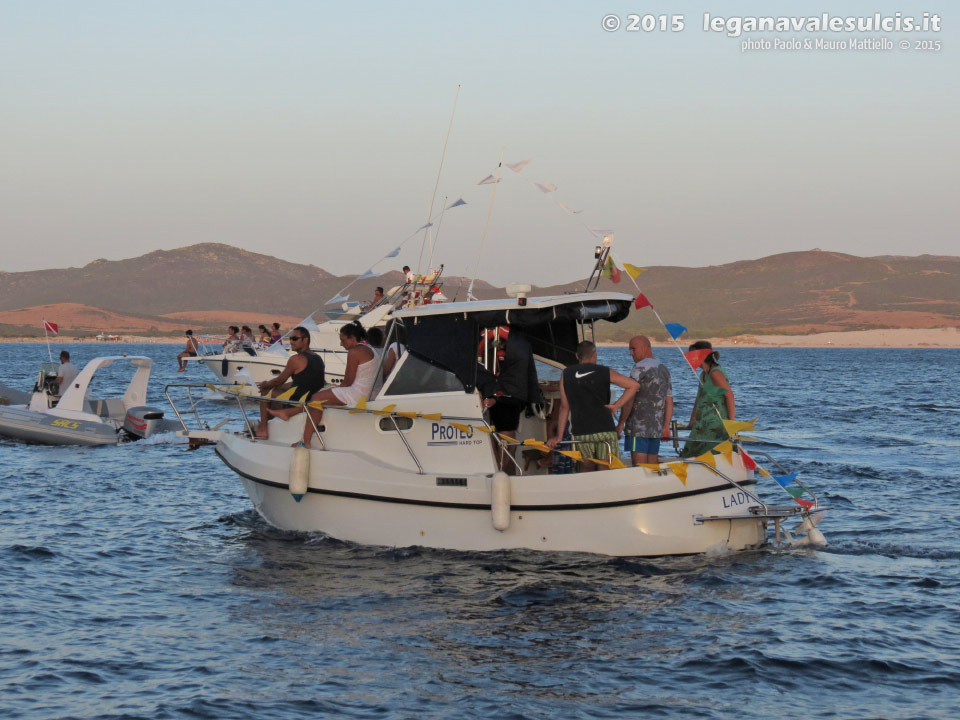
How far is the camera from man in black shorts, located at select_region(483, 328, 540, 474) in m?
11.9

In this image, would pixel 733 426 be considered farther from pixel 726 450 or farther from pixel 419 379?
pixel 419 379

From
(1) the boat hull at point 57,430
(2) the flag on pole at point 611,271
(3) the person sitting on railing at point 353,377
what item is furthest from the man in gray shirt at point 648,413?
(1) the boat hull at point 57,430

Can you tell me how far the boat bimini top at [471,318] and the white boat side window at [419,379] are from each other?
0.10m

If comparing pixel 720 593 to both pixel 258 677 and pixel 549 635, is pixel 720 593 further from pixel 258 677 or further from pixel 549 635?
pixel 258 677

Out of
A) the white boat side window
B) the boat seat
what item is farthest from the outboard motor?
the white boat side window

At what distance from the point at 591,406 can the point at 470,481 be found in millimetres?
1510

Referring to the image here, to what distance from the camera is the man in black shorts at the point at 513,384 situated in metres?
11.9

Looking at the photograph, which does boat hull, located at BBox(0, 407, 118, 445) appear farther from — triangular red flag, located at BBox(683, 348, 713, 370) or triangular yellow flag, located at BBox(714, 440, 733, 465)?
triangular yellow flag, located at BBox(714, 440, 733, 465)

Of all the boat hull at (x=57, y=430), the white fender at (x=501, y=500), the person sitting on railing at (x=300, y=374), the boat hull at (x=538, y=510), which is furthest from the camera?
the boat hull at (x=57, y=430)

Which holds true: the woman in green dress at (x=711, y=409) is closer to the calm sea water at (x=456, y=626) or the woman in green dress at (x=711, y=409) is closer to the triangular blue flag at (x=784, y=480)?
the triangular blue flag at (x=784, y=480)

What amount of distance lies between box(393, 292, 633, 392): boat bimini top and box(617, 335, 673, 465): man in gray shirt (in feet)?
2.76

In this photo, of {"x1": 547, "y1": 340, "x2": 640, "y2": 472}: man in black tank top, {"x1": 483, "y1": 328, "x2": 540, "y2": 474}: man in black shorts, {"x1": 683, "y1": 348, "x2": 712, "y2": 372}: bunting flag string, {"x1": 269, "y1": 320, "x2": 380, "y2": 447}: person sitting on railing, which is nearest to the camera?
{"x1": 547, "y1": 340, "x2": 640, "y2": 472}: man in black tank top

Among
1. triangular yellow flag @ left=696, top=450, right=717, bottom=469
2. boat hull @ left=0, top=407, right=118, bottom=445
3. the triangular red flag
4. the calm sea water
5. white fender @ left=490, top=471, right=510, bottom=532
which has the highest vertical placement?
the triangular red flag

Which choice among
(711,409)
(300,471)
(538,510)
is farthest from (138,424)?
(711,409)
